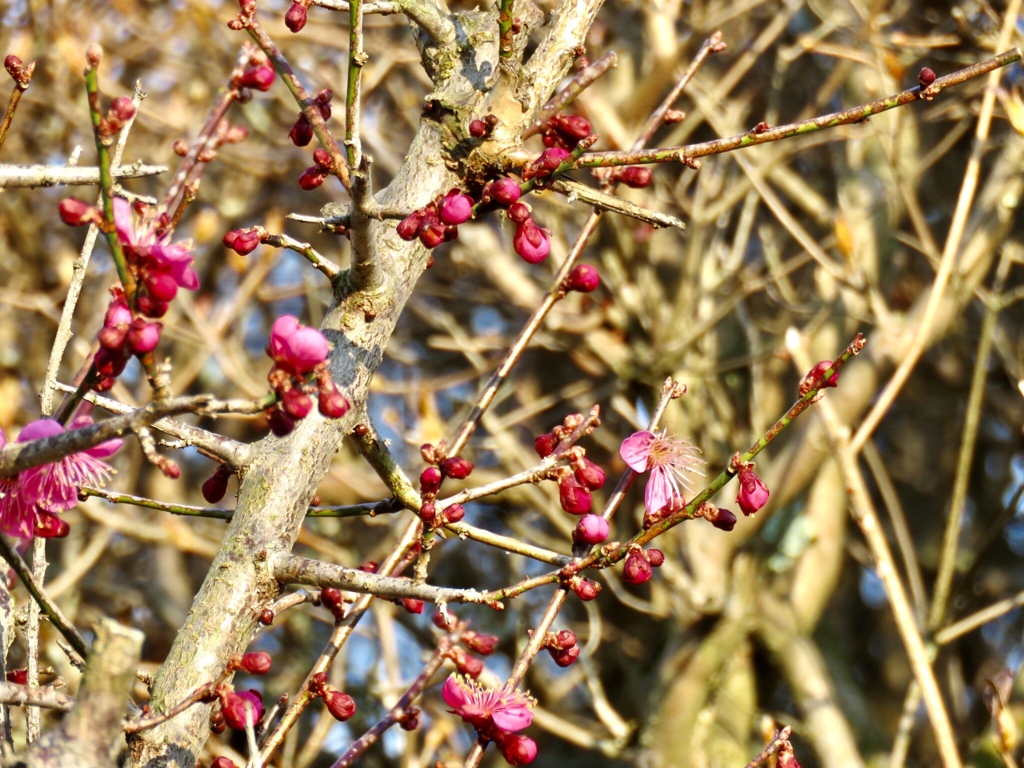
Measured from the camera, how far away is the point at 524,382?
596 centimetres

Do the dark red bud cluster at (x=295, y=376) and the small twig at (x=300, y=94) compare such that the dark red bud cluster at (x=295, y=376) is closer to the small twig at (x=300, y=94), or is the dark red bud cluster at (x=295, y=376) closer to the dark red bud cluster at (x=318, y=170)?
the small twig at (x=300, y=94)

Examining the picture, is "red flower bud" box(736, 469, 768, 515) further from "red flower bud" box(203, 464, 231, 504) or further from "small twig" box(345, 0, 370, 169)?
"red flower bud" box(203, 464, 231, 504)

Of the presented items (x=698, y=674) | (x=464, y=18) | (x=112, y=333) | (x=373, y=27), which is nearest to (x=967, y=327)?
(x=698, y=674)

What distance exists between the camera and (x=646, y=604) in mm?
5051

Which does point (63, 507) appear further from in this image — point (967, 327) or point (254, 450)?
point (967, 327)

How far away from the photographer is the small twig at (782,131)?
145 cm

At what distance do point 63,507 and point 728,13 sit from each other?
440cm

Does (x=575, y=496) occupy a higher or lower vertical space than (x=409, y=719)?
higher

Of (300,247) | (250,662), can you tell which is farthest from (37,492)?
(300,247)

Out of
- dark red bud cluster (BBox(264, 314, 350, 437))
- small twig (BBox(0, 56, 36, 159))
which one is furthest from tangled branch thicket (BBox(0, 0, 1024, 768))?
small twig (BBox(0, 56, 36, 159))

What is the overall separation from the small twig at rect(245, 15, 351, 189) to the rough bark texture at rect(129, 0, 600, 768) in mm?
117

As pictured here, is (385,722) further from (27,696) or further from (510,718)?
(27,696)

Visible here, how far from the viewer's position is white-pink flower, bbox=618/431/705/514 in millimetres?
1817

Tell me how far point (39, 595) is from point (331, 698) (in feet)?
1.59
